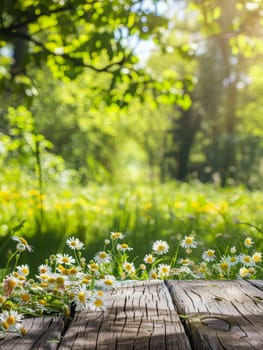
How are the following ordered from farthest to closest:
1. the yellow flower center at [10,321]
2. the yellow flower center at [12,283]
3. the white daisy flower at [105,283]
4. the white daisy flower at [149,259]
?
the white daisy flower at [149,259]
the white daisy flower at [105,283]
the yellow flower center at [12,283]
the yellow flower center at [10,321]

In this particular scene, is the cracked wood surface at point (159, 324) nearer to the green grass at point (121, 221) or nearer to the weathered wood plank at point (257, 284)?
the weathered wood plank at point (257, 284)

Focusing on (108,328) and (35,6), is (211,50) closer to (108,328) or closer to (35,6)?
(35,6)

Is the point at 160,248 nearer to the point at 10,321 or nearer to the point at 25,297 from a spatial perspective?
the point at 25,297

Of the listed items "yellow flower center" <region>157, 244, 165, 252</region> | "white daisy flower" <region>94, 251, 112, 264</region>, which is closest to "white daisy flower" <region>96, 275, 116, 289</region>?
"white daisy flower" <region>94, 251, 112, 264</region>

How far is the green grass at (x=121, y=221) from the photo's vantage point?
3.84 m

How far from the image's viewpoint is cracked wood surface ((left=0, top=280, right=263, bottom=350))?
170 centimetres

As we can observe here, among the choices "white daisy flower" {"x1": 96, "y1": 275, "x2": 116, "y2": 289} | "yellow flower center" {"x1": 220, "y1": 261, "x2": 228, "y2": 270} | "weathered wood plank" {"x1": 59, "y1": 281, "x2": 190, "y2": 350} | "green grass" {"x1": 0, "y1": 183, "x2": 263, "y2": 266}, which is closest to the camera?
"weathered wood plank" {"x1": 59, "y1": 281, "x2": 190, "y2": 350}

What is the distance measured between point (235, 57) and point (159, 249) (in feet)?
102

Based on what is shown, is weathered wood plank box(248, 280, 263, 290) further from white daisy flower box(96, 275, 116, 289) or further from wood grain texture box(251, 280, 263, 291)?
white daisy flower box(96, 275, 116, 289)

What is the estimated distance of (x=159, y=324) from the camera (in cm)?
188

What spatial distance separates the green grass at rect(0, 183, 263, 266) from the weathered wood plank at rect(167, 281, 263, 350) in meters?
0.61

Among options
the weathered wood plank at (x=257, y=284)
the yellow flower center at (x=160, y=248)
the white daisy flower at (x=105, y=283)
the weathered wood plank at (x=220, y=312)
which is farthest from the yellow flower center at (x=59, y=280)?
the weathered wood plank at (x=257, y=284)

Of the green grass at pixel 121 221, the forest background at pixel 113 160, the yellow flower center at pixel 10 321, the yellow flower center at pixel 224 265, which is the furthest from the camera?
the forest background at pixel 113 160

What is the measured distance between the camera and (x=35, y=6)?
5188mm
